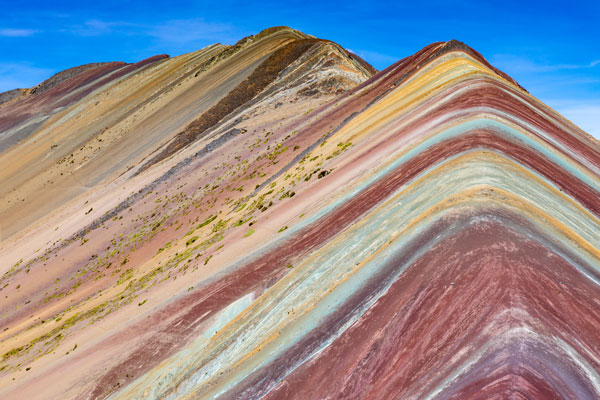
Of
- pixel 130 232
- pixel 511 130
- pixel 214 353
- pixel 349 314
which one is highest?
pixel 511 130

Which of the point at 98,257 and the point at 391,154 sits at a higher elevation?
the point at 391,154

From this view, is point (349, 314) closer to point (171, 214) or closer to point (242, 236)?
point (242, 236)

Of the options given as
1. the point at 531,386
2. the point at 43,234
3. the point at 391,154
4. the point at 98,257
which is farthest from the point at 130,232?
the point at 531,386

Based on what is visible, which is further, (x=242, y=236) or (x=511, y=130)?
(x=242, y=236)

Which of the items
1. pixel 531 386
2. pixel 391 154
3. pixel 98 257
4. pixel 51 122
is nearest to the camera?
pixel 531 386

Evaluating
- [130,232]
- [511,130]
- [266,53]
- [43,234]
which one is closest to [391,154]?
[511,130]

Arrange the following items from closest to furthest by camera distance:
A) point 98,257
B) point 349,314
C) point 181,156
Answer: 1. point 349,314
2. point 98,257
3. point 181,156

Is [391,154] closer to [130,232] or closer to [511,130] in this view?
[511,130]
